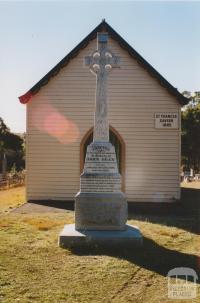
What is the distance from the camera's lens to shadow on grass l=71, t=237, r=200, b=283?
7.30 metres

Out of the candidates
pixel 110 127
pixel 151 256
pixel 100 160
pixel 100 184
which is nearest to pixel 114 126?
pixel 110 127

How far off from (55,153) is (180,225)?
6772 mm

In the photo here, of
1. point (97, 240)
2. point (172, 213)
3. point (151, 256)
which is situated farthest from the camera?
point (172, 213)

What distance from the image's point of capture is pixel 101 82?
983cm

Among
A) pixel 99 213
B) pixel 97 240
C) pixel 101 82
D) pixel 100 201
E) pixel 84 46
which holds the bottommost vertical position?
pixel 97 240

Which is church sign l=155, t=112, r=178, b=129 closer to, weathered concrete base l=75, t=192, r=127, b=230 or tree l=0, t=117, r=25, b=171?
weathered concrete base l=75, t=192, r=127, b=230

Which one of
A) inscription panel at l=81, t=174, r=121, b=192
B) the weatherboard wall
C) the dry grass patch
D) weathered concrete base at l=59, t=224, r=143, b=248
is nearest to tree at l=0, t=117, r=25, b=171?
the dry grass patch

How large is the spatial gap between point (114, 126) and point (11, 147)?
34878mm

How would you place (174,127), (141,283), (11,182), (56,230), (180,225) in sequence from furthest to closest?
(11,182) < (174,127) < (180,225) < (56,230) < (141,283)

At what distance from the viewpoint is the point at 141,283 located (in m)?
6.41

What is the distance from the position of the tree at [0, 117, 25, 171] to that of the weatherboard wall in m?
29.8

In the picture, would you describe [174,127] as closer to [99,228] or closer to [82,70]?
[82,70]

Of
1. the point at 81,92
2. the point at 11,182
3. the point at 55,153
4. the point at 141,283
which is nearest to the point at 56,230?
the point at 141,283

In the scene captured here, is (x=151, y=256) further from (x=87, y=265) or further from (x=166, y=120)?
(x=166, y=120)
